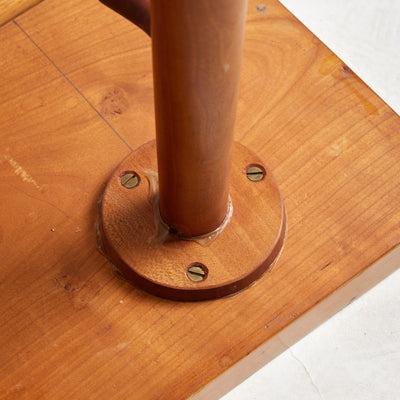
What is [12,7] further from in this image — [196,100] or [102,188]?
[102,188]

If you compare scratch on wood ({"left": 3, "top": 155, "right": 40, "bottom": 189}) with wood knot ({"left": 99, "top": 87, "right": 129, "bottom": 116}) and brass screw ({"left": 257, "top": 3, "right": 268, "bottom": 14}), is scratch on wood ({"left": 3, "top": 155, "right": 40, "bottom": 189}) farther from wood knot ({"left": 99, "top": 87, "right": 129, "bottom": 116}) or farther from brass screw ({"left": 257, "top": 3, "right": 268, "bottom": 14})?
brass screw ({"left": 257, "top": 3, "right": 268, "bottom": 14})

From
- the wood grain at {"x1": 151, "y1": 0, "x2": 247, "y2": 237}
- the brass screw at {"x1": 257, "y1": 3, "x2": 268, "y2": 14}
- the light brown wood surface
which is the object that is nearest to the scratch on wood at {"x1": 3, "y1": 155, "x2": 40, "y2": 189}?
the light brown wood surface

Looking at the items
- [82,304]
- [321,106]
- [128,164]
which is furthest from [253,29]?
[82,304]

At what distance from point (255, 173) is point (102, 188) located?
0.14 meters

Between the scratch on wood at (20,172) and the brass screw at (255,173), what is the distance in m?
0.20

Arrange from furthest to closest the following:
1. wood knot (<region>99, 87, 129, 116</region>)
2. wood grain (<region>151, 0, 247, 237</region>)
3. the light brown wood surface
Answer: wood knot (<region>99, 87, 129, 116</region>), the light brown wood surface, wood grain (<region>151, 0, 247, 237</region>)

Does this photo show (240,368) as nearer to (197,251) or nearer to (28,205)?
(197,251)

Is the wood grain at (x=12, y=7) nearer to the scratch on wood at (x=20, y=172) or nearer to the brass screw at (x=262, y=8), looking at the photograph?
the scratch on wood at (x=20, y=172)

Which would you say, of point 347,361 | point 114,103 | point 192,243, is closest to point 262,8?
point 114,103

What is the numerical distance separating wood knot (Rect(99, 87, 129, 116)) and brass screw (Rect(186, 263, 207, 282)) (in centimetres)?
20

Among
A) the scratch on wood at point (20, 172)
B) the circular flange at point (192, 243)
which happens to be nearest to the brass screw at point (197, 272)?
the circular flange at point (192, 243)

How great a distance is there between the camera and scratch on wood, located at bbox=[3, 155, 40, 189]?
0.66 m

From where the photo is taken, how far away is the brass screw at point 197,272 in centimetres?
59

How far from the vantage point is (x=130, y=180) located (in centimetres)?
63
